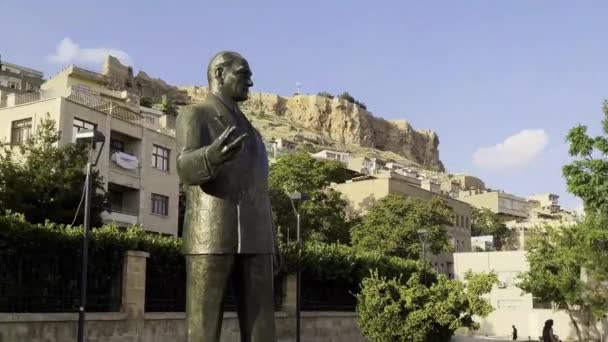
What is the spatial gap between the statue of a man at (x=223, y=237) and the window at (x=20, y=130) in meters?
28.7

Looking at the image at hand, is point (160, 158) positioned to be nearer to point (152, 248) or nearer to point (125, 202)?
point (125, 202)

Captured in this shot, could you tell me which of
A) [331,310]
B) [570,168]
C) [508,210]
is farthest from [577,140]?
[508,210]

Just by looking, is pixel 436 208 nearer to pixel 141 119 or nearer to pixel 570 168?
pixel 141 119

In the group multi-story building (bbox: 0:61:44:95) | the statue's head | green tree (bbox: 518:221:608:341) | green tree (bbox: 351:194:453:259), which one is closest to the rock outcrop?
multi-story building (bbox: 0:61:44:95)

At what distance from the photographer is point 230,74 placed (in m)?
6.00

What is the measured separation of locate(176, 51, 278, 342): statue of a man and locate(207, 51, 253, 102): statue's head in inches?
8.5

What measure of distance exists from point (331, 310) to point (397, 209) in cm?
1925

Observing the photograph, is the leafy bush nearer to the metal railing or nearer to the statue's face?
the metal railing

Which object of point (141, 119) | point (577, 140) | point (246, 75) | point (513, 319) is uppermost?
point (141, 119)

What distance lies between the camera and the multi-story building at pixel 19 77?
6950cm

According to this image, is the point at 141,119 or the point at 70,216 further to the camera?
the point at 141,119

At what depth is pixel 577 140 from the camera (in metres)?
18.6

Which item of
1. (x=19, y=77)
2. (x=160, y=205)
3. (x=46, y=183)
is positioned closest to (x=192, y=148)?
(x=46, y=183)

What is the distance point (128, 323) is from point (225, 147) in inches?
565
